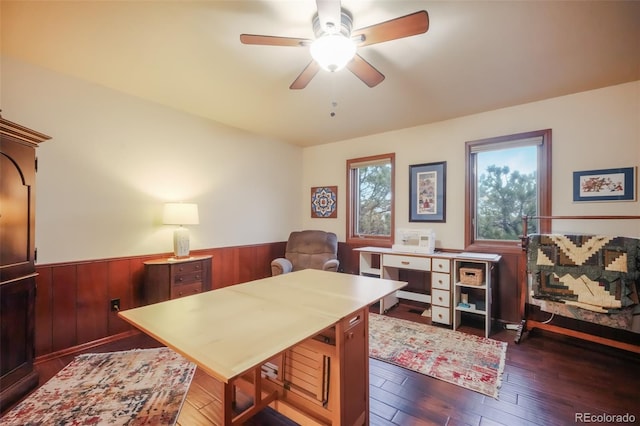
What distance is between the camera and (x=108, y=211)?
105 inches

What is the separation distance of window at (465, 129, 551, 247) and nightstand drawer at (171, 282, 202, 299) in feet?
10.5

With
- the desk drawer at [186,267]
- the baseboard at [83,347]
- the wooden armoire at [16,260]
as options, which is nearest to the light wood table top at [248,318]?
the wooden armoire at [16,260]

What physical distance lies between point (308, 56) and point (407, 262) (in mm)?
2483

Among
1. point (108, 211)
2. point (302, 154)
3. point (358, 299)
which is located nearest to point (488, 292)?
point (358, 299)

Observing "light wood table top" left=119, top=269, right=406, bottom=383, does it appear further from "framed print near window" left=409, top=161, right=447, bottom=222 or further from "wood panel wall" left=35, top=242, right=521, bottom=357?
"framed print near window" left=409, top=161, right=447, bottom=222

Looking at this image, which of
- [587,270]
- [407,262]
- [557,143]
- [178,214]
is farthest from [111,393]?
[557,143]

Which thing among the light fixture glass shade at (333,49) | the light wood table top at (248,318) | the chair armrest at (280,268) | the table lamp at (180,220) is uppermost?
the light fixture glass shade at (333,49)

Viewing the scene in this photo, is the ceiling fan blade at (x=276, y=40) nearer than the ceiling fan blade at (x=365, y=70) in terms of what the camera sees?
Yes

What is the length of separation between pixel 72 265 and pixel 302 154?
350cm

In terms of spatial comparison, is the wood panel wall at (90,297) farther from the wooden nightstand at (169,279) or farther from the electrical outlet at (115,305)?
the wooden nightstand at (169,279)

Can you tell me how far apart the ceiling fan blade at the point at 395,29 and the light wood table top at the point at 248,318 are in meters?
1.50

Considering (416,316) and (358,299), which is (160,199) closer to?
(358,299)

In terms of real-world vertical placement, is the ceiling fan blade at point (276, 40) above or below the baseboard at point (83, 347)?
above

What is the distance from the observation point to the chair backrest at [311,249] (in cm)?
392
